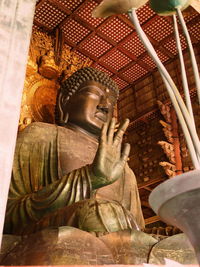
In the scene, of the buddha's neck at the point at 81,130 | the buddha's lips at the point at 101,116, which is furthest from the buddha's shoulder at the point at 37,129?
the buddha's lips at the point at 101,116

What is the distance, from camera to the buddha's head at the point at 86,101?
3168 mm

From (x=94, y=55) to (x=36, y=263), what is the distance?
3.38 meters

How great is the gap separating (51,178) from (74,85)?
103cm

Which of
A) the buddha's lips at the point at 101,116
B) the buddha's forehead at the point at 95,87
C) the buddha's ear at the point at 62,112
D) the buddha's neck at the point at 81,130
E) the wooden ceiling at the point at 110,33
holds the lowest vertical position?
the buddha's neck at the point at 81,130

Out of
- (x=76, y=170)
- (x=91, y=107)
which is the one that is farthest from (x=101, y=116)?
(x=76, y=170)

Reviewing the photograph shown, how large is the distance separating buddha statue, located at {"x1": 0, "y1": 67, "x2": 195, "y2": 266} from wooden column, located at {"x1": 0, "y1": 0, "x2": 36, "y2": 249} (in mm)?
676

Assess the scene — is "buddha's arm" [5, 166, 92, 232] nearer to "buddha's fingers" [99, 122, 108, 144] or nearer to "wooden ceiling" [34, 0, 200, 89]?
"buddha's fingers" [99, 122, 108, 144]

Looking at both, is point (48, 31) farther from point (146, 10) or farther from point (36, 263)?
point (36, 263)

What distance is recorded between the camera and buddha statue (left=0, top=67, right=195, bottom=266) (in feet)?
5.02

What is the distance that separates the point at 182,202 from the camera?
737 millimetres

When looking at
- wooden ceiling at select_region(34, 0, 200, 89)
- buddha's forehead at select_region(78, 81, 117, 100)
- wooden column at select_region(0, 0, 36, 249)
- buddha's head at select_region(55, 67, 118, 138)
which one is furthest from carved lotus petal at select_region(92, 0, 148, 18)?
wooden ceiling at select_region(34, 0, 200, 89)

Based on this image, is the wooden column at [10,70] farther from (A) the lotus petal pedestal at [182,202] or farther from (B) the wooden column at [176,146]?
(B) the wooden column at [176,146]

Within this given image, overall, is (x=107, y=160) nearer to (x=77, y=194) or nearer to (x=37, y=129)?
(x=77, y=194)

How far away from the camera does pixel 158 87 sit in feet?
15.3
